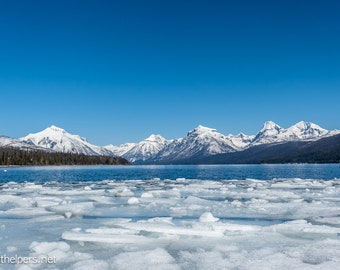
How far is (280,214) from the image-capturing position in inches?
649

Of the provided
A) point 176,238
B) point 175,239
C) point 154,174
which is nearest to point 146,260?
point 175,239

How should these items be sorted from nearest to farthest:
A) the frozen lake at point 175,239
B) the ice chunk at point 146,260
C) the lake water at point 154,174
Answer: the ice chunk at point 146,260
the frozen lake at point 175,239
the lake water at point 154,174

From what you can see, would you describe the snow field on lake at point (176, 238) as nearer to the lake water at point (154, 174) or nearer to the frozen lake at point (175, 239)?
the frozen lake at point (175, 239)

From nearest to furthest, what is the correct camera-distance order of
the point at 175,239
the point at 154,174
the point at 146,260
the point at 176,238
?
the point at 146,260, the point at 175,239, the point at 176,238, the point at 154,174

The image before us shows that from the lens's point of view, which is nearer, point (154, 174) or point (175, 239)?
point (175, 239)

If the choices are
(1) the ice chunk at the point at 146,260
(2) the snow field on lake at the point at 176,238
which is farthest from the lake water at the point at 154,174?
(1) the ice chunk at the point at 146,260

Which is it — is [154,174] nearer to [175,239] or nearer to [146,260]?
[175,239]

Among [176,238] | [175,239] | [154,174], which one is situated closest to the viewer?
[175,239]

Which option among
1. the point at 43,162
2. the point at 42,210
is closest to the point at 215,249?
the point at 42,210

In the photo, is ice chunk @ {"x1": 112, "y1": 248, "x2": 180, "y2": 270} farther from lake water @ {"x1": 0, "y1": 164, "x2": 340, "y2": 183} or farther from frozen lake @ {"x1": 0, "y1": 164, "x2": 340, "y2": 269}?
lake water @ {"x1": 0, "y1": 164, "x2": 340, "y2": 183}

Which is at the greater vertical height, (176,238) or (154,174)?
(154,174)

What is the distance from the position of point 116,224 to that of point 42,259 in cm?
462

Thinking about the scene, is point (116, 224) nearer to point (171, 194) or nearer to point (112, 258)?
point (112, 258)

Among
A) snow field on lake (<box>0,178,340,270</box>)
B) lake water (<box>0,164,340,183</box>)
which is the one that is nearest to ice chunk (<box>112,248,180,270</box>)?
snow field on lake (<box>0,178,340,270</box>)
